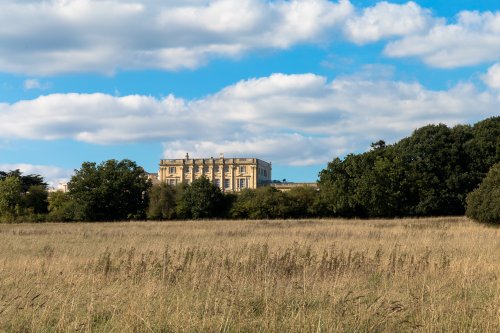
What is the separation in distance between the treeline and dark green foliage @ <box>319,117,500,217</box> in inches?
4.5

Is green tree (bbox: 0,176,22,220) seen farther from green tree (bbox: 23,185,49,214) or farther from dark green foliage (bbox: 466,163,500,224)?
dark green foliage (bbox: 466,163,500,224)

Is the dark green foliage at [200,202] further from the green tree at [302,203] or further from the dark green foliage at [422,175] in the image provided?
the dark green foliage at [422,175]

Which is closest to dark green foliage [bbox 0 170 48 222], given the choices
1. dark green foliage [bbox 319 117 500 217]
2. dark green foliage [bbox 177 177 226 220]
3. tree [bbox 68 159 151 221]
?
tree [bbox 68 159 151 221]

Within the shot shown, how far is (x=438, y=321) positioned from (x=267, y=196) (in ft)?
234

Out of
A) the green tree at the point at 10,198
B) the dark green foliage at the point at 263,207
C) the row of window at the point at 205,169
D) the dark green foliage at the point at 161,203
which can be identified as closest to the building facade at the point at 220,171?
the row of window at the point at 205,169

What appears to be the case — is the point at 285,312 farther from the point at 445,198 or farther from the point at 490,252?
the point at 445,198

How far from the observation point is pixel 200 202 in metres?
78.2

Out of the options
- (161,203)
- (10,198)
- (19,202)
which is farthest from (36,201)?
(161,203)

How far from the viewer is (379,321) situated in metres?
6.82

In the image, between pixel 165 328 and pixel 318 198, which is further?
pixel 318 198

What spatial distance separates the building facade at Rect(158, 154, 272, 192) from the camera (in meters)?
159

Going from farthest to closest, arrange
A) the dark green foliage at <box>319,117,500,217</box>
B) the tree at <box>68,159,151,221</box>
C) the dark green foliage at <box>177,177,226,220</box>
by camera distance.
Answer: the dark green foliage at <box>177,177,226,220</box> < the tree at <box>68,159,151,221</box> < the dark green foliage at <box>319,117,500,217</box>

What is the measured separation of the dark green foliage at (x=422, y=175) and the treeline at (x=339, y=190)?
0.11 metres

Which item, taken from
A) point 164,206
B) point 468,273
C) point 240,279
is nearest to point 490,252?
point 468,273
